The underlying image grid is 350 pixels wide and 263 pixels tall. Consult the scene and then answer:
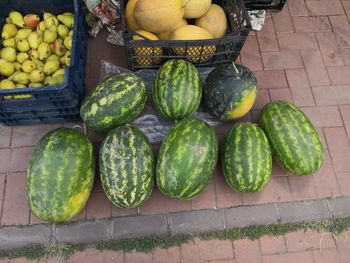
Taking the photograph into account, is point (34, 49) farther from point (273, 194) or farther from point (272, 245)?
point (272, 245)

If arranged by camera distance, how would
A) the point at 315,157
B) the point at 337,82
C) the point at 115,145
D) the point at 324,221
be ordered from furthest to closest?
the point at 337,82 < the point at 324,221 < the point at 315,157 < the point at 115,145

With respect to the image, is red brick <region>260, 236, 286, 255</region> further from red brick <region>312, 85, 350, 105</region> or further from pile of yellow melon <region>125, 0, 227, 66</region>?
pile of yellow melon <region>125, 0, 227, 66</region>

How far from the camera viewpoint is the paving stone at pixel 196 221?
259 cm

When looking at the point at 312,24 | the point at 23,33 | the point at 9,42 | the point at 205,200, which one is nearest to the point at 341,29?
the point at 312,24

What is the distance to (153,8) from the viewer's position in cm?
255

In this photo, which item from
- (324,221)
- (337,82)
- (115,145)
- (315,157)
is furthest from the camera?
(337,82)

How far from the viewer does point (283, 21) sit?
11.5ft

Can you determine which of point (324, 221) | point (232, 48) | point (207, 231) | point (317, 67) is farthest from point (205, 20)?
point (324, 221)

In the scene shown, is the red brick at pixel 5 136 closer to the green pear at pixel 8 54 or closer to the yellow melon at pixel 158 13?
the green pear at pixel 8 54

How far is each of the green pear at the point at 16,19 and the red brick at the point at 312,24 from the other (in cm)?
260

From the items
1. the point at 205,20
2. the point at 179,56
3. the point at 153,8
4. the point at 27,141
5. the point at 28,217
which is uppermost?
the point at 153,8

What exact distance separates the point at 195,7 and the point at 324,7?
5.59ft

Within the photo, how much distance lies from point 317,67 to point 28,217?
2864mm

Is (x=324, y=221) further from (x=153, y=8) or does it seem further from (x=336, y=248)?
(x=153, y=8)
